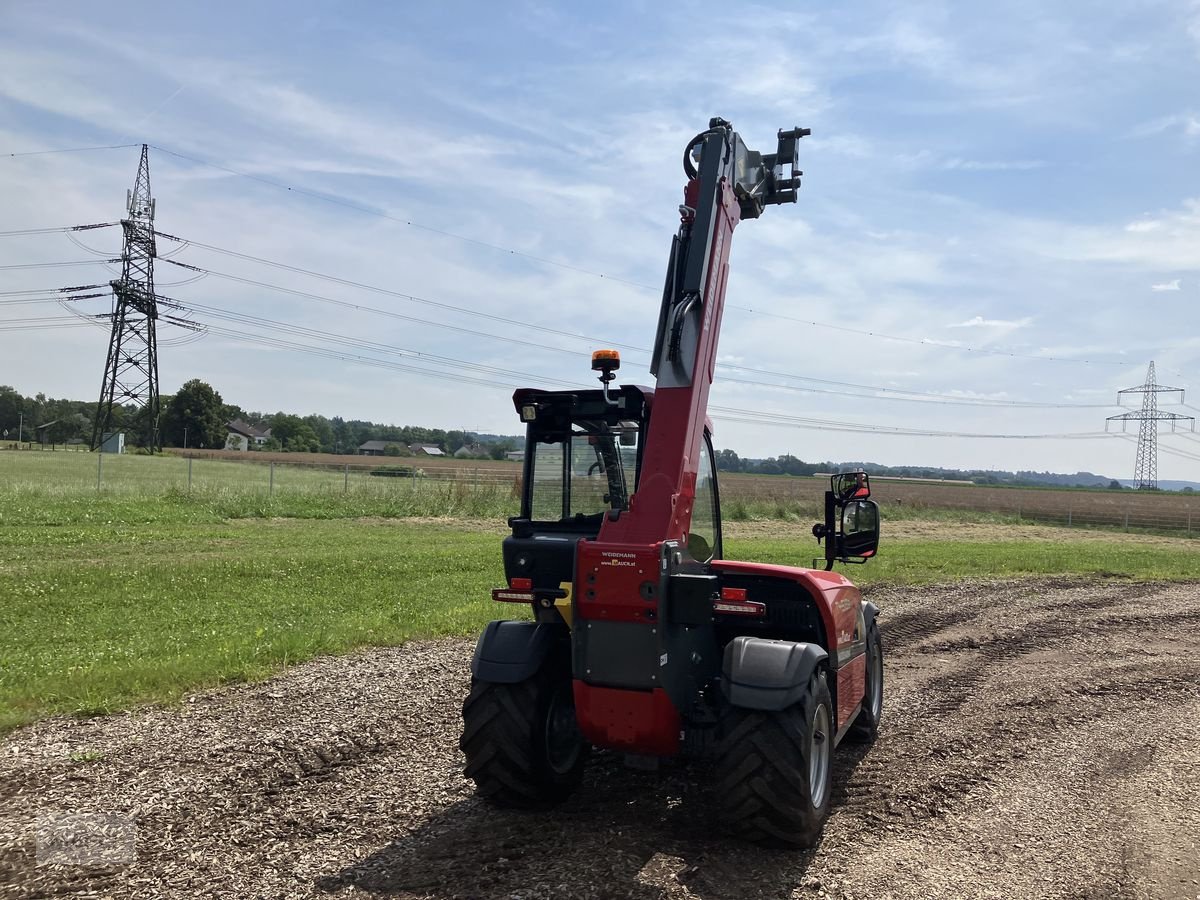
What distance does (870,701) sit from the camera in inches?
265

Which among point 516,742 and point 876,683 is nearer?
point 516,742

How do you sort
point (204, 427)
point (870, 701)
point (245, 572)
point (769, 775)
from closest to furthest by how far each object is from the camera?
point (769, 775)
point (870, 701)
point (245, 572)
point (204, 427)

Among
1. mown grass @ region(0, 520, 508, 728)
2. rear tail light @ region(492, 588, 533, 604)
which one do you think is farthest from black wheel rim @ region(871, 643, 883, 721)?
mown grass @ region(0, 520, 508, 728)

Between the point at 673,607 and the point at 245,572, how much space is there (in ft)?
38.3

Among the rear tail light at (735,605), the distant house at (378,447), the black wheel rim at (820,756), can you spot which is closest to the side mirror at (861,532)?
the black wheel rim at (820,756)

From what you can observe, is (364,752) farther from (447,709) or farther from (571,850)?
(571,850)

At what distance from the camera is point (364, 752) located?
6.12 meters

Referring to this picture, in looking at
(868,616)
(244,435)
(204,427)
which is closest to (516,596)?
(868,616)

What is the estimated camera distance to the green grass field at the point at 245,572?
8102mm

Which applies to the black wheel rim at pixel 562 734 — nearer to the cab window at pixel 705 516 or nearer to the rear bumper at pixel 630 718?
the rear bumper at pixel 630 718

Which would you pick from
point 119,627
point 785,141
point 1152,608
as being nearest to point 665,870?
point 785,141

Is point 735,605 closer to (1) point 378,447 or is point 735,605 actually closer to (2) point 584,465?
(2) point 584,465

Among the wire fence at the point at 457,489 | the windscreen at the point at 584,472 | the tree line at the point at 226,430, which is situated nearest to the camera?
the windscreen at the point at 584,472

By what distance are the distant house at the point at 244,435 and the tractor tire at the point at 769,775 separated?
102576 mm
